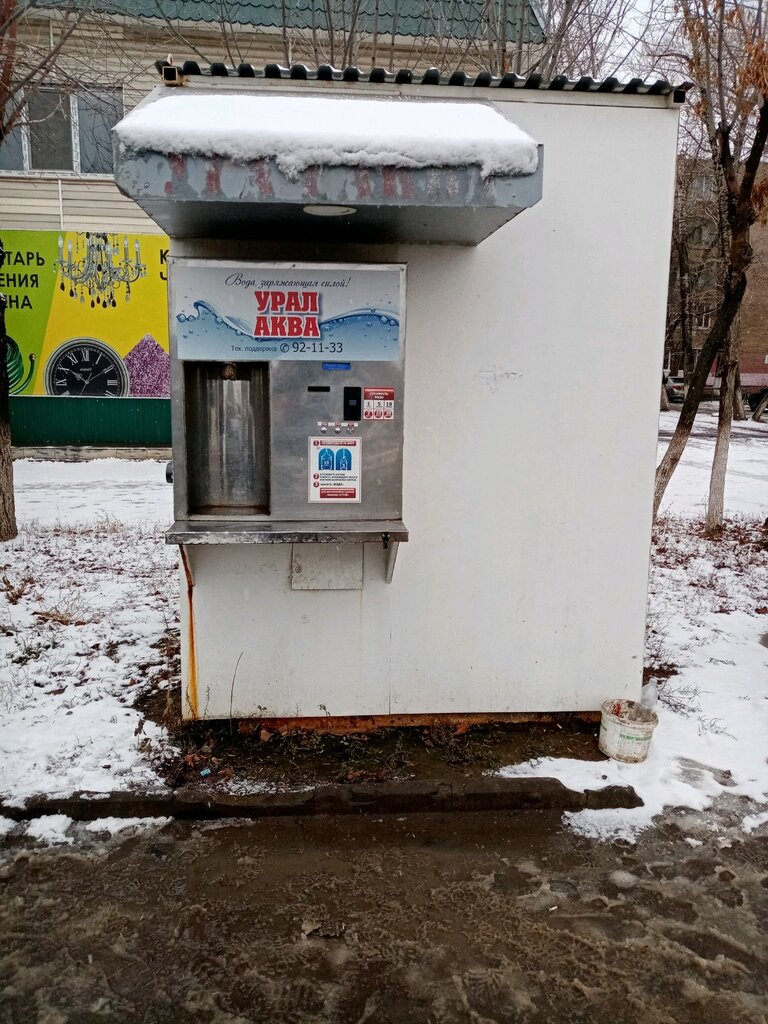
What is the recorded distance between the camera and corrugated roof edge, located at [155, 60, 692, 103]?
3768 millimetres

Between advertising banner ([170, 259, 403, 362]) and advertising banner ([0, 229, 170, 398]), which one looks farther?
advertising banner ([0, 229, 170, 398])

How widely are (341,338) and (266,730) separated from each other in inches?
85.2

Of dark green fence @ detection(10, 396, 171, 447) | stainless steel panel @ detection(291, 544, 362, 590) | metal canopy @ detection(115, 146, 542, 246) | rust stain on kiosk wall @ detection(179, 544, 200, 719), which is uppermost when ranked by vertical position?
metal canopy @ detection(115, 146, 542, 246)

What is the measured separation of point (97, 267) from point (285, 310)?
10.2 m

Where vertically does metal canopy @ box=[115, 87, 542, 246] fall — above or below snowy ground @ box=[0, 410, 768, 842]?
above

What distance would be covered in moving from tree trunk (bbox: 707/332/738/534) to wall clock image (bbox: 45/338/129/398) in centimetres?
902

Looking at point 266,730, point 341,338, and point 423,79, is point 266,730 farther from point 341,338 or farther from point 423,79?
point 423,79

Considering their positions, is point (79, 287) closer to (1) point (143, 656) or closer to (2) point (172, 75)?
(1) point (143, 656)

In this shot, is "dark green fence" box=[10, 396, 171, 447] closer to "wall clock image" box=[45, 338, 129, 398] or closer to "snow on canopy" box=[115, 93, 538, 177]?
"wall clock image" box=[45, 338, 129, 398]

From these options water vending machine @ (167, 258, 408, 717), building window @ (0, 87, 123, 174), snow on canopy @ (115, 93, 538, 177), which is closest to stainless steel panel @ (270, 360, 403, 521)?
water vending machine @ (167, 258, 408, 717)

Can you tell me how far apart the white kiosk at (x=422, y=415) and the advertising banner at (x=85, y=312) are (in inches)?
365

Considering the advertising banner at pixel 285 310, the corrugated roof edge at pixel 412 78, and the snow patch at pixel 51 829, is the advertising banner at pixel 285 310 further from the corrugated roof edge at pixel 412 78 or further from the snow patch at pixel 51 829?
the snow patch at pixel 51 829

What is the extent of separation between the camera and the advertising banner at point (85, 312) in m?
12.5

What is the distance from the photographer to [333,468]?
3855 mm
